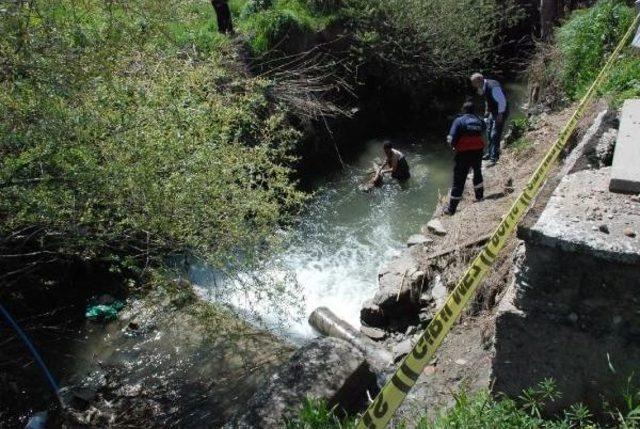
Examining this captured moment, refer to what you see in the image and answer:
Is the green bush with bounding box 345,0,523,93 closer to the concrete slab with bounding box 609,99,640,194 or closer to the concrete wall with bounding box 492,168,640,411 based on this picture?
the concrete slab with bounding box 609,99,640,194

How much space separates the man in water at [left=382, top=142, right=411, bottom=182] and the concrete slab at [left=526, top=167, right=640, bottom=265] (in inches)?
290

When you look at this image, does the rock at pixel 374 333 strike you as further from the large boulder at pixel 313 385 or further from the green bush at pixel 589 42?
the green bush at pixel 589 42

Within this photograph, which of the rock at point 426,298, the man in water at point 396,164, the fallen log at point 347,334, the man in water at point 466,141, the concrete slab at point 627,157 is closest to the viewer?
the concrete slab at point 627,157

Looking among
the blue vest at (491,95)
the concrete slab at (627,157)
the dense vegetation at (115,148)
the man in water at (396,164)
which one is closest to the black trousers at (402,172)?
the man in water at (396,164)

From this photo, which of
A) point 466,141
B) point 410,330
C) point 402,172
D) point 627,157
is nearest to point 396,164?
point 402,172

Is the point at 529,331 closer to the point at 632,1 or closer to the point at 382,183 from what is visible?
the point at 382,183

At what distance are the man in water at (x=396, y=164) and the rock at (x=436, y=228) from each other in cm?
247

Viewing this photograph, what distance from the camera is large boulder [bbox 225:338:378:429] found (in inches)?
150

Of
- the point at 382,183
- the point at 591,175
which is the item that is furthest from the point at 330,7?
the point at 591,175

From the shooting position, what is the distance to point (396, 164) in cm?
1022

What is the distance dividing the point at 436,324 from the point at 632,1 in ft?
29.7

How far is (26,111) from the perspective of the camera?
14.4ft

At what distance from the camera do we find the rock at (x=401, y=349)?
5.67 metres

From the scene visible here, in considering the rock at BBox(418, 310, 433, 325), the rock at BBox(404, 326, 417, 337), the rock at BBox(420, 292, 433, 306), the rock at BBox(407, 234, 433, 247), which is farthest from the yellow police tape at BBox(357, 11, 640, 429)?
the rock at BBox(407, 234, 433, 247)
